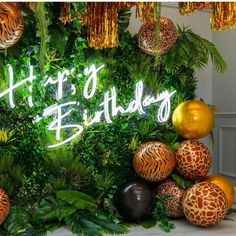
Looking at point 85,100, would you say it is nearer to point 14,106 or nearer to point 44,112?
point 44,112

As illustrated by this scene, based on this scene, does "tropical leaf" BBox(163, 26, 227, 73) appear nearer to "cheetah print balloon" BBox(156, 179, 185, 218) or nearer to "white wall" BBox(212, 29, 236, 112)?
"white wall" BBox(212, 29, 236, 112)

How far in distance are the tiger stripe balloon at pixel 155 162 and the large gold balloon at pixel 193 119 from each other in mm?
282

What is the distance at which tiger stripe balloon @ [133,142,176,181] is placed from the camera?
341 centimetres

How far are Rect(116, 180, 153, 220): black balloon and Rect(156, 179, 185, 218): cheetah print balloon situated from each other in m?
0.16

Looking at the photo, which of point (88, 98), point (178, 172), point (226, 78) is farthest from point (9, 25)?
point (226, 78)

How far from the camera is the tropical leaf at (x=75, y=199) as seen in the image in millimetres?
3193

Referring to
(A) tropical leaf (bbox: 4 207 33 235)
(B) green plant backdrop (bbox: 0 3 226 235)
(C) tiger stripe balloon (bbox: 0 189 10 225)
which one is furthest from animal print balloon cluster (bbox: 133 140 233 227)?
(C) tiger stripe balloon (bbox: 0 189 10 225)

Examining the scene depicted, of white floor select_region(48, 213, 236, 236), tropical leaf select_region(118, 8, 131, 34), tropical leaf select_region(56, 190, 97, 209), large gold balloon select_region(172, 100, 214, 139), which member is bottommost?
white floor select_region(48, 213, 236, 236)

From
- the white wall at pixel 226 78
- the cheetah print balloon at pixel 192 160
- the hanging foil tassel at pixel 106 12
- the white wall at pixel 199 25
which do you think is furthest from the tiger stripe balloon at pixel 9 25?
the white wall at pixel 226 78

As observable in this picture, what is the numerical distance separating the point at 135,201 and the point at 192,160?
0.70m

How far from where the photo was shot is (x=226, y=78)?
473 cm

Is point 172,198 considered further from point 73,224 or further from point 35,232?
point 35,232

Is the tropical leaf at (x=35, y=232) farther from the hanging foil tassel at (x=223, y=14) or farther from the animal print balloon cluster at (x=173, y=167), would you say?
the hanging foil tassel at (x=223, y=14)

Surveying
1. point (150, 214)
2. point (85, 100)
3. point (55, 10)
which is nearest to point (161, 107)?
point (85, 100)
